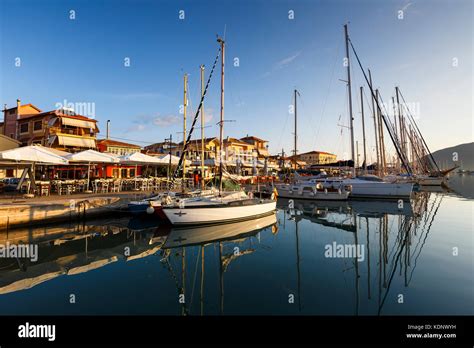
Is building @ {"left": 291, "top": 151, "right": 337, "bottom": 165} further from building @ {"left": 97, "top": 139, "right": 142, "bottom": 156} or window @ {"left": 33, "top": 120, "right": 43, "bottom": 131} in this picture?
window @ {"left": 33, "top": 120, "right": 43, "bottom": 131}

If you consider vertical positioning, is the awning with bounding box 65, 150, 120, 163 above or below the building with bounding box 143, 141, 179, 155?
below

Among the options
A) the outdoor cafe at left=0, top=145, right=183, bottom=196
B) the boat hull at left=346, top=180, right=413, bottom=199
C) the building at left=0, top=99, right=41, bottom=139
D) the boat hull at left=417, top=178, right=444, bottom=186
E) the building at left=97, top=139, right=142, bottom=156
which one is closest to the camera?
the outdoor cafe at left=0, top=145, right=183, bottom=196

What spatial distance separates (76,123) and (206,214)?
28.9m

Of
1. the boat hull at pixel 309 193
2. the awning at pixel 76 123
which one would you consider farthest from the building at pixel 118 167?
the boat hull at pixel 309 193

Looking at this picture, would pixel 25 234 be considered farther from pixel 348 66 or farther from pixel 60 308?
pixel 348 66

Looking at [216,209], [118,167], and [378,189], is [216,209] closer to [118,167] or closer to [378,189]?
[378,189]

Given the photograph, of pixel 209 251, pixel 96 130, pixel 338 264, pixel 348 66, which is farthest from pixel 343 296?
pixel 96 130

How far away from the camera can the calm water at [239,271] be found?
22.8 ft

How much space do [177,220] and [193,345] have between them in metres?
10.6

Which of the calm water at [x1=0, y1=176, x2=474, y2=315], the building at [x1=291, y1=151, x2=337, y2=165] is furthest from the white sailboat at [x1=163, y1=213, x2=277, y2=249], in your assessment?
the building at [x1=291, y1=151, x2=337, y2=165]

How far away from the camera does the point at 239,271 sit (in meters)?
9.38

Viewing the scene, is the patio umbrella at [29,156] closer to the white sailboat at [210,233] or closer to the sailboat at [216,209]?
the sailboat at [216,209]

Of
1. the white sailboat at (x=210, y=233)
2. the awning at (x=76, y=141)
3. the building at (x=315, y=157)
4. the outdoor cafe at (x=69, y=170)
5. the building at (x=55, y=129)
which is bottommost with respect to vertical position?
the white sailboat at (x=210, y=233)

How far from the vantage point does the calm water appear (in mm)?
6938
